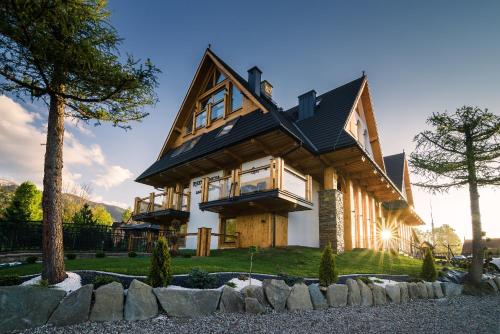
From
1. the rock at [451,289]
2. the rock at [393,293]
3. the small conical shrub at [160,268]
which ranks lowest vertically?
the rock at [451,289]

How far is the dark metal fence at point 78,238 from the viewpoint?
39.7ft

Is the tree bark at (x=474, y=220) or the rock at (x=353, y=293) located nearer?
the rock at (x=353, y=293)

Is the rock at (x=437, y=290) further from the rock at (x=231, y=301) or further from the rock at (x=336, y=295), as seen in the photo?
the rock at (x=231, y=301)

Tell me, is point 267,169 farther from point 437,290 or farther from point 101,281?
point 101,281

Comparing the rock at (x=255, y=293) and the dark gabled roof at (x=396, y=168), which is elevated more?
the dark gabled roof at (x=396, y=168)

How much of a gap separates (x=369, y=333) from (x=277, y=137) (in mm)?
8833

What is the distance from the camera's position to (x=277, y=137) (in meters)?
13.1

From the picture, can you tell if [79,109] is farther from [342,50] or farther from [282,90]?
[282,90]

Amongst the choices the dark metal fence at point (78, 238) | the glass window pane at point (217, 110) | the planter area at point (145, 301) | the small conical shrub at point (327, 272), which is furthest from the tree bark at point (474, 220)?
the dark metal fence at point (78, 238)

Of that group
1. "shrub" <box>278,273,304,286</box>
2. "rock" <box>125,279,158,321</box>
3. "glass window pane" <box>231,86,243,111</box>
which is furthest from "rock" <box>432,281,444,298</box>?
"glass window pane" <box>231,86,243,111</box>

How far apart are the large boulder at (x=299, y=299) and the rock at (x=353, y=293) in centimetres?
145

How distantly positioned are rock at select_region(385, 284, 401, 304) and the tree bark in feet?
17.3

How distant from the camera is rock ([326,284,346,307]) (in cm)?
748

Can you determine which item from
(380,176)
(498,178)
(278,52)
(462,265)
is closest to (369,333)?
(278,52)
